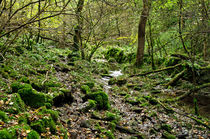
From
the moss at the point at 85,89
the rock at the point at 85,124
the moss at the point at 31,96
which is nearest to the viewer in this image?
the moss at the point at 31,96

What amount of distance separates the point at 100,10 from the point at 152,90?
19.8 ft

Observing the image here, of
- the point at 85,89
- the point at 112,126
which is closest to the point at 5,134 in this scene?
the point at 112,126

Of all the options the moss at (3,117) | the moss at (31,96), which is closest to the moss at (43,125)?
the moss at (3,117)

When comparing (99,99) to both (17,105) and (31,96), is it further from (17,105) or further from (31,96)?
(17,105)

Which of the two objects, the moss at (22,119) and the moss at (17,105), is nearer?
the moss at (22,119)

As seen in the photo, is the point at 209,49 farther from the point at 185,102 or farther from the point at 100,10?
the point at 100,10

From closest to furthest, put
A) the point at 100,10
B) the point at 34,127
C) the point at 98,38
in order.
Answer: the point at 34,127
the point at 100,10
the point at 98,38

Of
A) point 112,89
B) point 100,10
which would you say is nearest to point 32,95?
point 112,89

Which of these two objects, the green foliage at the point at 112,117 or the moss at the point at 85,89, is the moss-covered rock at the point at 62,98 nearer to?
the moss at the point at 85,89

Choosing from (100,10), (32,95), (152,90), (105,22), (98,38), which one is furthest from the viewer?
(98,38)

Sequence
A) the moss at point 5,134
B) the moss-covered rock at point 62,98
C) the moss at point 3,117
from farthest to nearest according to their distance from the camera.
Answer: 1. the moss-covered rock at point 62,98
2. the moss at point 3,117
3. the moss at point 5,134

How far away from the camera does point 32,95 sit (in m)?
4.66

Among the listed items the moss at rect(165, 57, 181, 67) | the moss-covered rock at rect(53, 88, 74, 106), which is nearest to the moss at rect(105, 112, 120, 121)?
the moss-covered rock at rect(53, 88, 74, 106)

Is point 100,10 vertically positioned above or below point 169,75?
above
